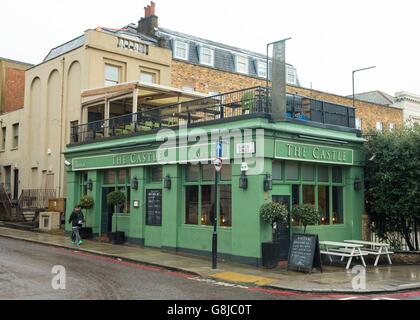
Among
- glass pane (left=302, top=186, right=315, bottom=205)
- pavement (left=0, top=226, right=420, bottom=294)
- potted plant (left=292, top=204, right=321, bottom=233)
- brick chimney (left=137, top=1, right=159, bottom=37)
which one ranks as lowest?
pavement (left=0, top=226, right=420, bottom=294)

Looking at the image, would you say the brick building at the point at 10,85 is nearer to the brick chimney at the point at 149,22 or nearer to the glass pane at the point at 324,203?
the brick chimney at the point at 149,22

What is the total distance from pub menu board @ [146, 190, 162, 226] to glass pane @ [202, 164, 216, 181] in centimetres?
249

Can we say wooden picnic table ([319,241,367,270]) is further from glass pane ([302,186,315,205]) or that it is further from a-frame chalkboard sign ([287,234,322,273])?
glass pane ([302,186,315,205])

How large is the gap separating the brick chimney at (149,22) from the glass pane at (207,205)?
17620mm

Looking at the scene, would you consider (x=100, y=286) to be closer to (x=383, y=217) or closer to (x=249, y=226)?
(x=249, y=226)

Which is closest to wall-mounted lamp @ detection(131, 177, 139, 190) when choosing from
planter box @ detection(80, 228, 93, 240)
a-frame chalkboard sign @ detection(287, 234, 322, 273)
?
planter box @ detection(80, 228, 93, 240)

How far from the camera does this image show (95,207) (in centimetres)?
2272

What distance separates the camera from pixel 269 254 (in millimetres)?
15117

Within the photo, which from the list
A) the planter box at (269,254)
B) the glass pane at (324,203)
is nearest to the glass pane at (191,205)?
the planter box at (269,254)

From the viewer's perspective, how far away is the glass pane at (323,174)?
1825cm

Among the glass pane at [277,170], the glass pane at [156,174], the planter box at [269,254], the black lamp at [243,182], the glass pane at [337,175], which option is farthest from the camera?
the glass pane at [156,174]

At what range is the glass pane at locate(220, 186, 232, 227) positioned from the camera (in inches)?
664
